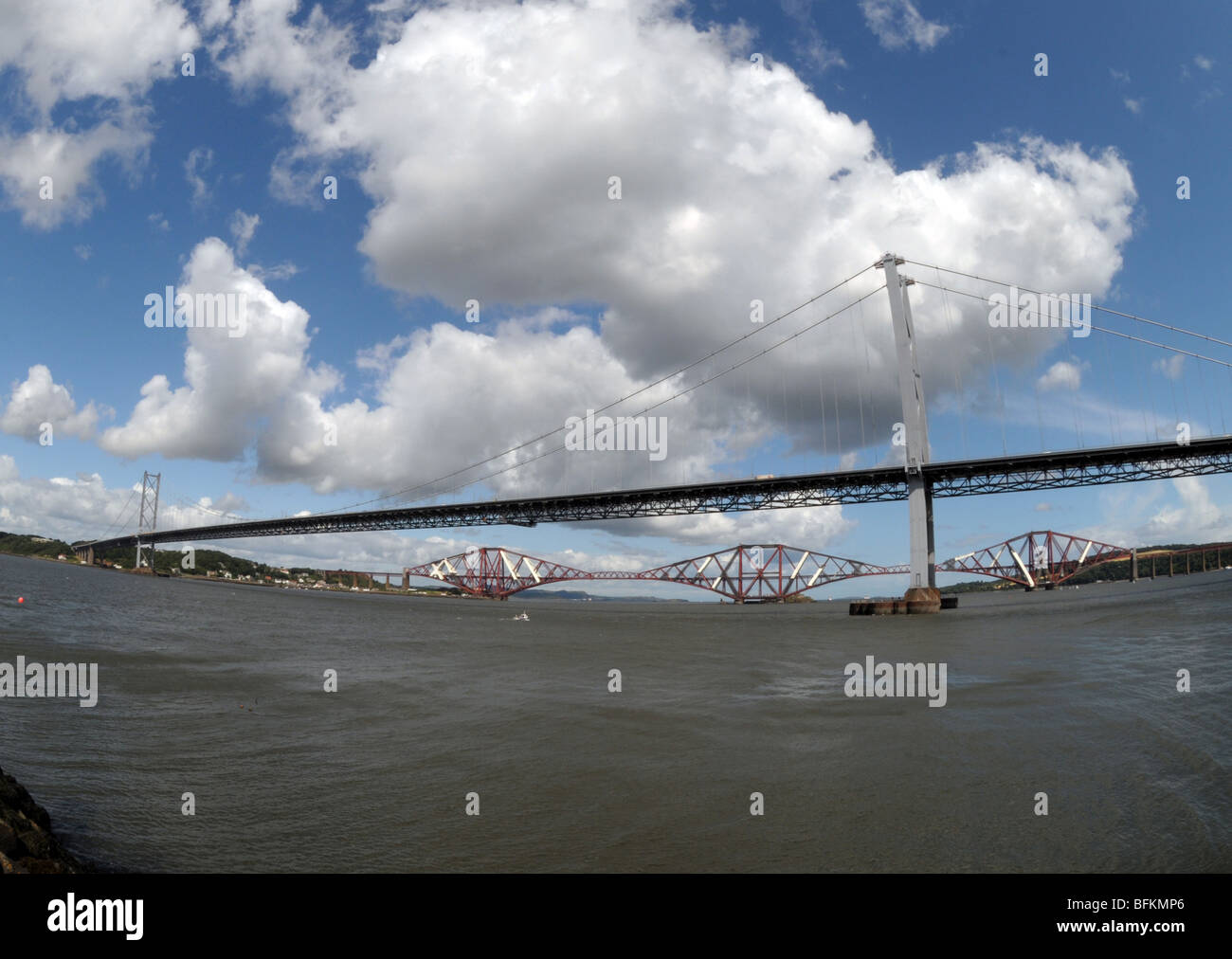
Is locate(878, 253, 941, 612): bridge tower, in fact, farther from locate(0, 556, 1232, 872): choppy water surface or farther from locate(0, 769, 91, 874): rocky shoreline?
locate(0, 769, 91, 874): rocky shoreline

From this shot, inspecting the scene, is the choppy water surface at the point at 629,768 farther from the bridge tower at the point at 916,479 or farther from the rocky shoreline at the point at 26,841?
the bridge tower at the point at 916,479

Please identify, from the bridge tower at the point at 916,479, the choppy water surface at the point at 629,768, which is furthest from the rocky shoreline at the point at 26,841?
the bridge tower at the point at 916,479

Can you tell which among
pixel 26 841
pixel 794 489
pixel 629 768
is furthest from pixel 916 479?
pixel 26 841

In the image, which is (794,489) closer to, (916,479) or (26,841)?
(916,479)
